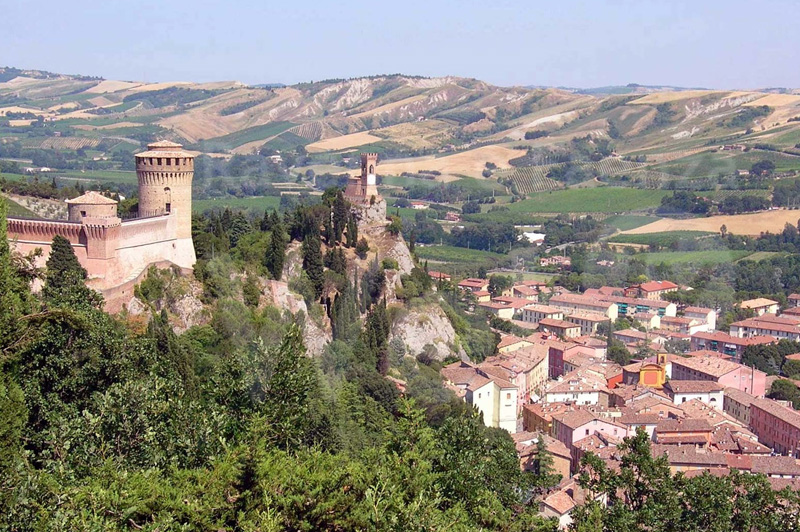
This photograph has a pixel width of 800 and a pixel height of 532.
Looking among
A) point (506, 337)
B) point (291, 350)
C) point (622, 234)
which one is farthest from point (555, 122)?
point (291, 350)

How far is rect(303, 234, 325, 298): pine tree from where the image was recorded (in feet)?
129

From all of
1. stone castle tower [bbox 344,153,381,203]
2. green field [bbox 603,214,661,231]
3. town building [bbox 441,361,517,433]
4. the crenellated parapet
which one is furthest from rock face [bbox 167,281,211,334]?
green field [bbox 603,214,661,231]

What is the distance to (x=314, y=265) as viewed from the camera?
39344mm

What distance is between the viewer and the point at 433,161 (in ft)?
467

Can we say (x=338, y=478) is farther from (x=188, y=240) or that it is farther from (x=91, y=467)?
(x=188, y=240)

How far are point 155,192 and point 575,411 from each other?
733 inches

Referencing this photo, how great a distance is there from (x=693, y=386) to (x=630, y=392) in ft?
10.3

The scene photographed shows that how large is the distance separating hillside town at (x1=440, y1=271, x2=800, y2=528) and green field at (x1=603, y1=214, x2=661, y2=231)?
30896mm

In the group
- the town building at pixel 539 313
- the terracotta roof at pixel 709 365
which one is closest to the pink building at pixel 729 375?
the terracotta roof at pixel 709 365

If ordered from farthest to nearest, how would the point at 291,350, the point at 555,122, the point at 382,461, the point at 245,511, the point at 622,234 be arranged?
the point at 555,122 < the point at 622,234 < the point at 291,350 < the point at 382,461 < the point at 245,511

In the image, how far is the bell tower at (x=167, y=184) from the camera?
31875 millimetres

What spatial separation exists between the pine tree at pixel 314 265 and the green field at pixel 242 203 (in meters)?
49.1

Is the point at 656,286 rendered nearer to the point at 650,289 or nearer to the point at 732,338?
the point at 650,289

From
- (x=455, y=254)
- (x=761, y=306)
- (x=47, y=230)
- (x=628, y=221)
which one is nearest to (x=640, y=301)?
(x=761, y=306)
